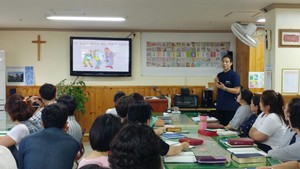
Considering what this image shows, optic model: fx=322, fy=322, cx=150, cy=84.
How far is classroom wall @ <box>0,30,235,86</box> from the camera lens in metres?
6.69

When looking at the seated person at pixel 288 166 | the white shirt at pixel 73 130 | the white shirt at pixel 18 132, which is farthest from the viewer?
the white shirt at pixel 73 130

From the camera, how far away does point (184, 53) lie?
6926 millimetres

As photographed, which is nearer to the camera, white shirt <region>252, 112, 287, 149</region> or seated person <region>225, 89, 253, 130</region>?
white shirt <region>252, 112, 287, 149</region>

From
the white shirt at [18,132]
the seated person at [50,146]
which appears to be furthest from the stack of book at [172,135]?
the white shirt at [18,132]

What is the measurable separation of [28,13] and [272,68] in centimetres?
374

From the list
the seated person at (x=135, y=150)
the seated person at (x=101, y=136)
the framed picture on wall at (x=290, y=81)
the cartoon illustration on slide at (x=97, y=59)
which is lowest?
the seated person at (x=101, y=136)

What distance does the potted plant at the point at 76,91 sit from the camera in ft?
21.1

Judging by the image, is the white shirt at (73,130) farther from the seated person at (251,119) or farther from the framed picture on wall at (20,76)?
the framed picture on wall at (20,76)

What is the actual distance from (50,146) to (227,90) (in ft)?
10.1

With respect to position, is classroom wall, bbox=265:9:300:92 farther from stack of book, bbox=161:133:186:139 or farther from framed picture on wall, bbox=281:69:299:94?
stack of book, bbox=161:133:186:139

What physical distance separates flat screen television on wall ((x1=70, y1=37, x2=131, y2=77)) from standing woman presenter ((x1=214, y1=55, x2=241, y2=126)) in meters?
2.53

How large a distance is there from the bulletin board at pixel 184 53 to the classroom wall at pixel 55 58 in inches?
3.5

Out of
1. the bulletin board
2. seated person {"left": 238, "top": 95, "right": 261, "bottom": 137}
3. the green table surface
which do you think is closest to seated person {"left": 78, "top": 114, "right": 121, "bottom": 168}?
the green table surface

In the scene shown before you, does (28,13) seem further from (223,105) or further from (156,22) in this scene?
(223,105)
